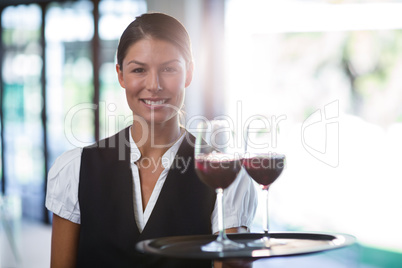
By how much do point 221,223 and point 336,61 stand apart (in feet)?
16.5

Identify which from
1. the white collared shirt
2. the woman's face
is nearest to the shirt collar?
the white collared shirt

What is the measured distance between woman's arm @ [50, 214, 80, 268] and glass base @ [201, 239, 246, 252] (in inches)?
27.7

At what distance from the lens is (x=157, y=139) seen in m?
1.88

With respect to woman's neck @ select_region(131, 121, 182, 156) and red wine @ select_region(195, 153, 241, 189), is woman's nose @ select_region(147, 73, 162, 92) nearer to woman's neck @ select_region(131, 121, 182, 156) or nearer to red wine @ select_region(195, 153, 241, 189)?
woman's neck @ select_region(131, 121, 182, 156)

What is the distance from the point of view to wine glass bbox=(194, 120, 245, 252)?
1.30 meters

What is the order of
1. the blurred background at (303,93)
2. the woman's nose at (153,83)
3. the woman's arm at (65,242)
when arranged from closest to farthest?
the woman's nose at (153,83) → the woman's arm at (65,242) → the blurred background at (303,93)

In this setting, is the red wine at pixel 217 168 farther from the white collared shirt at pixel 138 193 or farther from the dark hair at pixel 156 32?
the dark hair at pixel 156 32

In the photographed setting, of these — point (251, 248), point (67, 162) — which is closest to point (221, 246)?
point (251, 248)

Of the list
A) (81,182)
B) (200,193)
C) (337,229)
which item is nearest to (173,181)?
(200,193)

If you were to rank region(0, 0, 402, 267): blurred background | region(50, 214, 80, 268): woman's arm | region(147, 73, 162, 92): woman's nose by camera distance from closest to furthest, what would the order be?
region(147, 73, 162, 92): woman's nose
region(50, 214, 80, 268): woman's arm
region(0, 0, 402, 267): blurred background

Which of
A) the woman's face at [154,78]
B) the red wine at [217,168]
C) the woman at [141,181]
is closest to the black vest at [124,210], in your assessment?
the woman at [141,181]

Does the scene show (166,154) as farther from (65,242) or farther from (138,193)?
(65,242)

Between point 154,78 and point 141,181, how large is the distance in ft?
1.20

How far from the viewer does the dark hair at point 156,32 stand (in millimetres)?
1753
